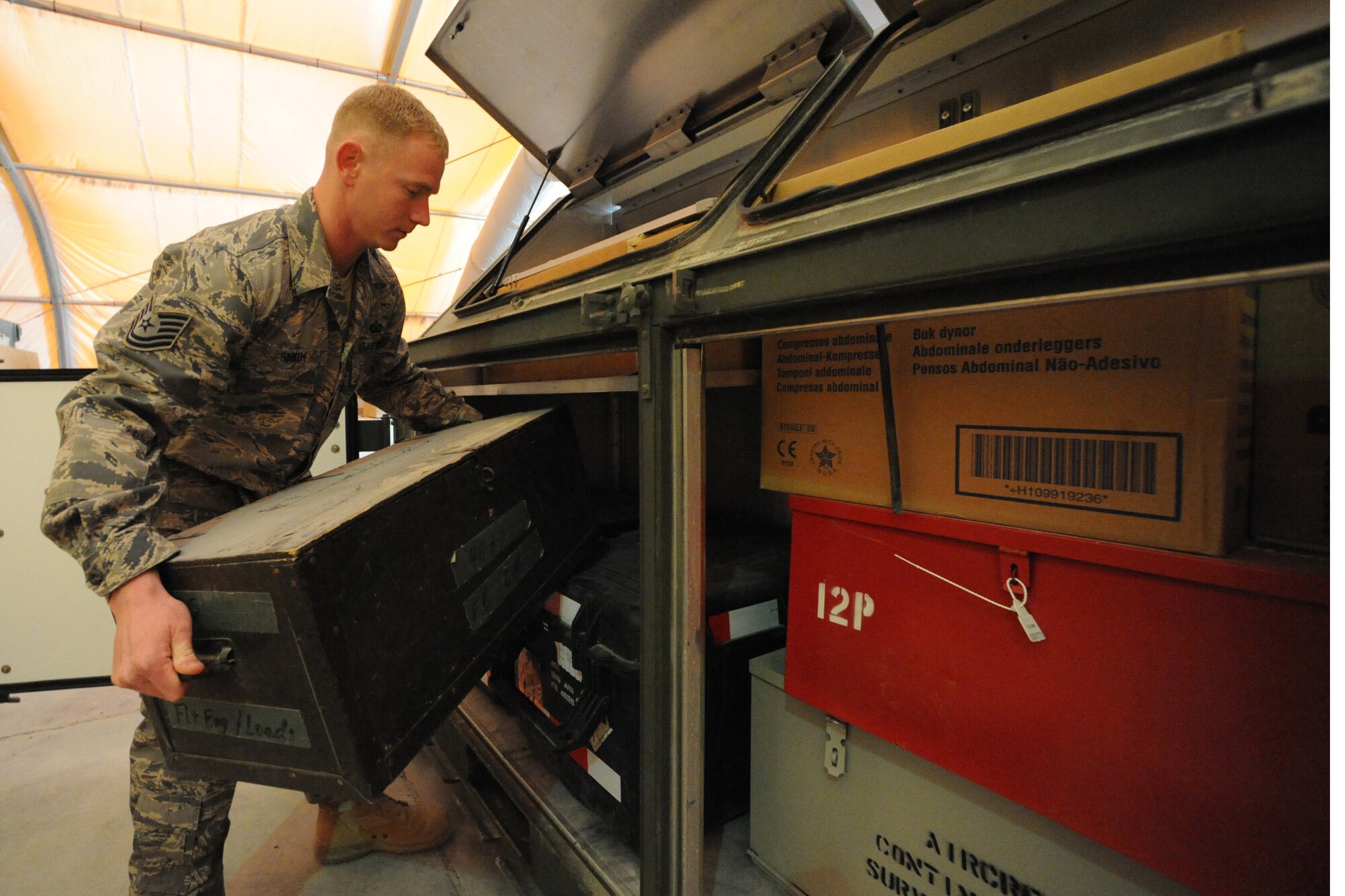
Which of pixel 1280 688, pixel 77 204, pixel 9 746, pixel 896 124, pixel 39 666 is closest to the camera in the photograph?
pixel 1280 688

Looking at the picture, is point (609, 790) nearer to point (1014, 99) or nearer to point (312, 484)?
point (312, 484)

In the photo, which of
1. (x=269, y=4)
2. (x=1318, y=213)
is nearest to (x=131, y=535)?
(x=1318, y=213)

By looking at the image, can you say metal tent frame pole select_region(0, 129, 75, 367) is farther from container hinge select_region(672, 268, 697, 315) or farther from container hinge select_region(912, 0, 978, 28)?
container hinge select_region(912, 0, 978, 28)

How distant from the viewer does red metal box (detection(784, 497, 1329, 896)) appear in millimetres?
508

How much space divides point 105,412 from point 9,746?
197 centimetres

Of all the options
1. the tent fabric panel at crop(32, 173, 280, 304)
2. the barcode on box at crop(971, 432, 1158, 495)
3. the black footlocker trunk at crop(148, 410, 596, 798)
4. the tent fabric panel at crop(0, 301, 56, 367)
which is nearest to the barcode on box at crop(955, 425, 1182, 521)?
the barcode on box at crop(971, 432, 1158, 495)

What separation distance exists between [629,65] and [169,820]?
162 centimetres

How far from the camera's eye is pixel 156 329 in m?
0.88

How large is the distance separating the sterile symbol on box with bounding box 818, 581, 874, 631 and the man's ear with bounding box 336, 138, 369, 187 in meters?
1.00

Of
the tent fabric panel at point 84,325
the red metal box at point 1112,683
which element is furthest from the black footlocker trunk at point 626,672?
the tent fabric panel at point 84,325

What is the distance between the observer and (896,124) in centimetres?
105

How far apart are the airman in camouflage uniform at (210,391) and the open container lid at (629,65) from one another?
47 cm

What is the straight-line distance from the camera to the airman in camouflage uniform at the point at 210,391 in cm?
74

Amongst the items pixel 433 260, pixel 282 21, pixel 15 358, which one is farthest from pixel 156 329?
pixel 433 260
